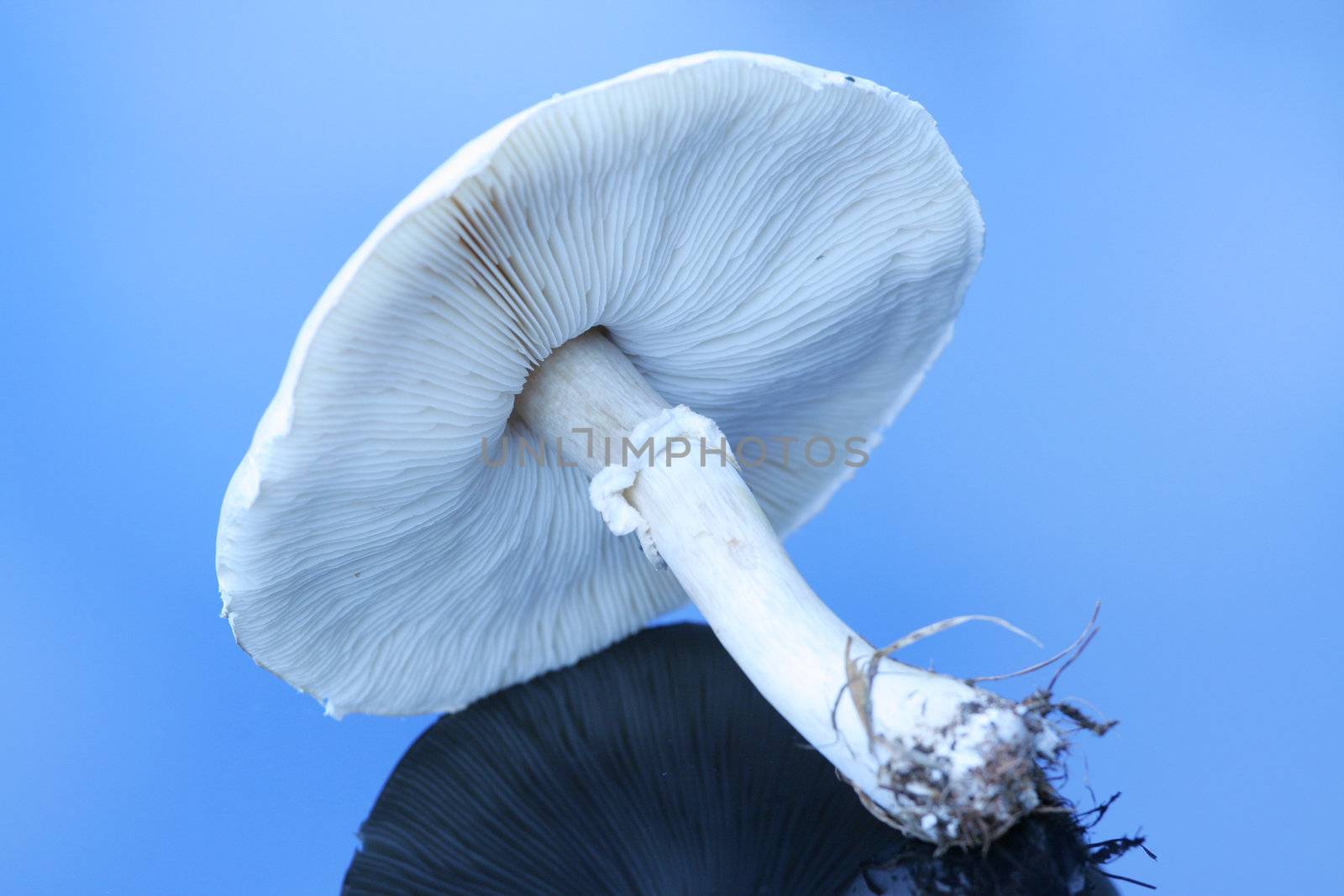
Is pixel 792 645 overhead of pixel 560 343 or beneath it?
beneath

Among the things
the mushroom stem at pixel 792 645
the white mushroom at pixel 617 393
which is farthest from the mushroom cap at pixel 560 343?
the mushroom stem at pixel 792 645

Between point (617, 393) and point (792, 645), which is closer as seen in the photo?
point (792, 645)

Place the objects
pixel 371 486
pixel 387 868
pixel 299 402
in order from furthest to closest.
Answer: pixel 387 868 → pixel 371 486 → pixel 299 402

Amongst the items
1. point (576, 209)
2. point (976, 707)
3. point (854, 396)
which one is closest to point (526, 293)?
point (576, 209)

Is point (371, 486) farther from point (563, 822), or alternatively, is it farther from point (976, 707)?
point (976, 707)
